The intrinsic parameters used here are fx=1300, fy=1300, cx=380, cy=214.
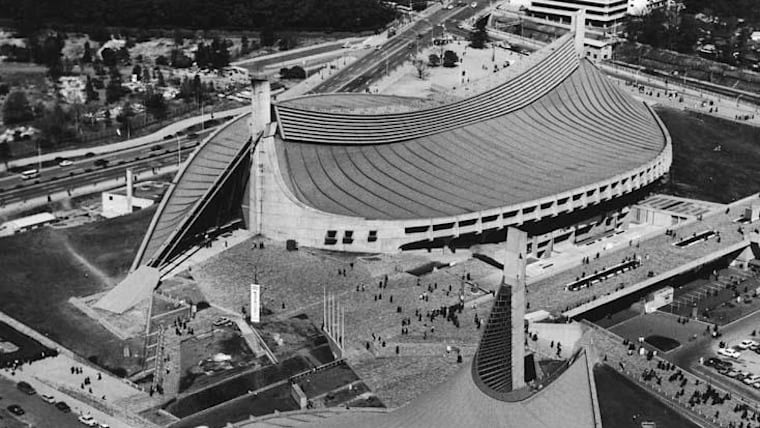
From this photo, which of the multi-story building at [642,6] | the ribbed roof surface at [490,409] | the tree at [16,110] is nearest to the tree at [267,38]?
the tree at [16,110]

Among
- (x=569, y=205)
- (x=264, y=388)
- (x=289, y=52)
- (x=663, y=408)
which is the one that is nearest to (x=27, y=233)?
(x=264, y=388)

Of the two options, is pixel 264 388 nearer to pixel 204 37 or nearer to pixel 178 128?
pixel 178 128

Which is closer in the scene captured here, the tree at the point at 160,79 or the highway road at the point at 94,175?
the highway road at the point at 94,175

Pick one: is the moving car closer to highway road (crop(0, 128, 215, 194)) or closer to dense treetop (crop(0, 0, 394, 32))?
highway road (crop(0, 128, 215, 194))

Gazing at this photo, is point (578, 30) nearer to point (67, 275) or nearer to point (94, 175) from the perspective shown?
point (94, 175)

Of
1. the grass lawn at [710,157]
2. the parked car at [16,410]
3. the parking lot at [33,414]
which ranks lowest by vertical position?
the parking lot at [33,414]

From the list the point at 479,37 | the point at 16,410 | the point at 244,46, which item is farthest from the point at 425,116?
the point at 244,46

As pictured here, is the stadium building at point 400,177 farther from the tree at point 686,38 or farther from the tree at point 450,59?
the tree at point 686,38
